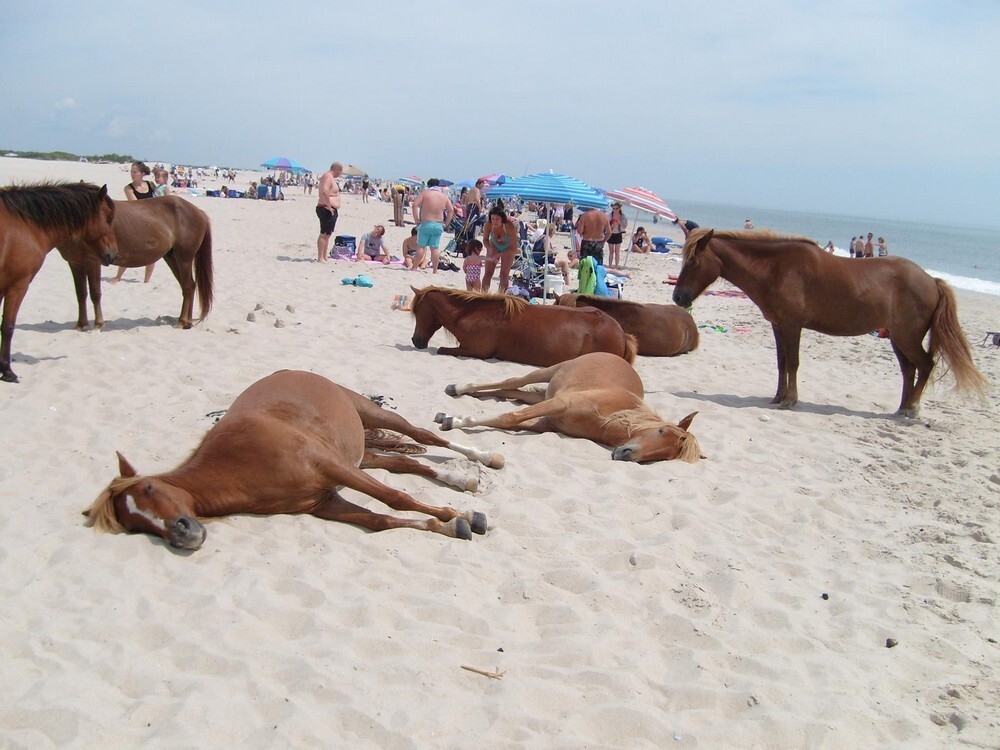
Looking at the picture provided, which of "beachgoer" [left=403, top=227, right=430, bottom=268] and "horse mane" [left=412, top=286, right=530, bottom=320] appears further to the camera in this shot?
"beachgoer" [left=403, top=227, right=430, bottom=268]

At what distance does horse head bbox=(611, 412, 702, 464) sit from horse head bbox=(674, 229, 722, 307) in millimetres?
2314

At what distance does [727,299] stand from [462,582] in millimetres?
14467

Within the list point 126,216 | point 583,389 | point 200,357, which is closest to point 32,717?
point 583,389

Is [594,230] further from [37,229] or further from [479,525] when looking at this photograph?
[479,525]

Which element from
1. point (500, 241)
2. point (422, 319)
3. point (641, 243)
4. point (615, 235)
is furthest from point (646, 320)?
point (641, 243)

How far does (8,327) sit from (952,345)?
869cm

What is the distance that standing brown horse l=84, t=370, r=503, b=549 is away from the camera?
3.56 meters

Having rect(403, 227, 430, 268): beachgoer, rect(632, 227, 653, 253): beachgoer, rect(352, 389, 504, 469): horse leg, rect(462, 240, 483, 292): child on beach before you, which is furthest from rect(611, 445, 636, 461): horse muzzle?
rect(632, 227, 653, 253): beachgoer

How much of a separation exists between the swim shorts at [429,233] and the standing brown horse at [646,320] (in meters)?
5.79

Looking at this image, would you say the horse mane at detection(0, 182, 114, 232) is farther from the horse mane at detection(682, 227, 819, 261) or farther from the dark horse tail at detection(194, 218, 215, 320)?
the horse mane at detection(682, 227, 819, 261)

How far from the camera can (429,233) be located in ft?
48.4

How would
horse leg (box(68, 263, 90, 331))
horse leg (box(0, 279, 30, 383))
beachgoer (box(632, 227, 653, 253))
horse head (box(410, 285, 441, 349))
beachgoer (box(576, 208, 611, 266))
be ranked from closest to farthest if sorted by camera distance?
horse leg (box(0, 279, 30, 383)), horse leg (box(68, 263, 90, 331)), horse head (box(410, 285, 441, 349)), beachgoer (box(576, 208, 611, 266)), beachgoer (box(632, 227, 653, 253))

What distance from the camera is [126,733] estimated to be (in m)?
2.32

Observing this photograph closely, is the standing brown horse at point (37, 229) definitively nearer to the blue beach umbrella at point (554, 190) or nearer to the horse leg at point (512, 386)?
the horse leg at point (512, 386)
